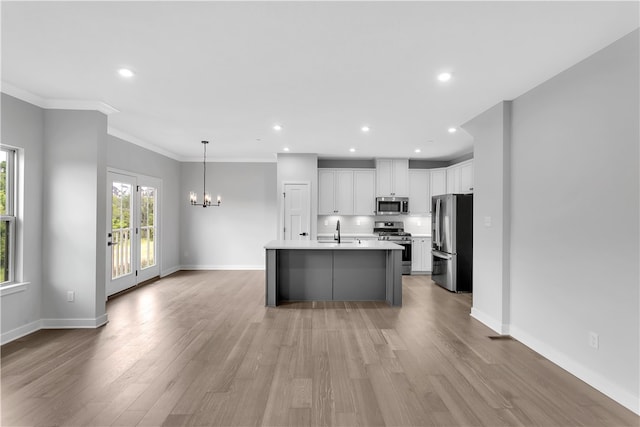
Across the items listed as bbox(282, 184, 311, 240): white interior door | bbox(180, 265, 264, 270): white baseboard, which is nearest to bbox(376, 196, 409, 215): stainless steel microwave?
bbox(282, 184, 311, 240): white interior door

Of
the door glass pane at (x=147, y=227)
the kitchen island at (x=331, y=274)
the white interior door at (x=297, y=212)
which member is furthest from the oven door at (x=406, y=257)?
the door glass pane at (x=147, y=227)

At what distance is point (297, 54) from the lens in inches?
105

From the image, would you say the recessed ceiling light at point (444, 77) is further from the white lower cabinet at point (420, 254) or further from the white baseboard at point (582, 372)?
the white lower cabinet at point (420, 254)

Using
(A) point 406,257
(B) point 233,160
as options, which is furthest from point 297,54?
(A) point 406,257

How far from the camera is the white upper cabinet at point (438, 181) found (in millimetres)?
7445

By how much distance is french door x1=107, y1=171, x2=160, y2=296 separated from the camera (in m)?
5.43

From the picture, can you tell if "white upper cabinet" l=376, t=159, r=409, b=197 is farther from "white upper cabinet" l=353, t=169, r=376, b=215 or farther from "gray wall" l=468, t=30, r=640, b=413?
"gray wall" l=468, t=30, r=640, b=413

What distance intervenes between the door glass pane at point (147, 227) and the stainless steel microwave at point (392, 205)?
4686 millimetres

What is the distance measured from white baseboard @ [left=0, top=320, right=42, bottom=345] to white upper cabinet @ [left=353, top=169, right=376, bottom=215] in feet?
18.4

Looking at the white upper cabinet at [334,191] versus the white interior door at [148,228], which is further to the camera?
the white upper cabinet at [334,191]

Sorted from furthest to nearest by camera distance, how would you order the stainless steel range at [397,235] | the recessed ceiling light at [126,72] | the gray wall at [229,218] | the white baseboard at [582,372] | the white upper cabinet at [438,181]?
the gray wall at [229,218]
the white upper cabinet at [438,181]
the stainless steel range at [397,235]
the recessed ceiling light at [126,72]
the white baseboard at [582,372]

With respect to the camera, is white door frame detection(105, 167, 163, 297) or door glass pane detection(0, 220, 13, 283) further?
white door frame detection(105, 167, 163, 297)

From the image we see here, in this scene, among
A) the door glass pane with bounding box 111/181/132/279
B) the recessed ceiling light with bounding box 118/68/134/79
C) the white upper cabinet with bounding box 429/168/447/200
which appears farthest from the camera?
the white upper cabinet with bounding box 429/168/447/200

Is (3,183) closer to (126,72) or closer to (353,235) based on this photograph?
(126,72)
